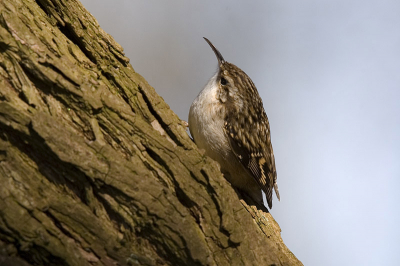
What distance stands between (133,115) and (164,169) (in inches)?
10.0

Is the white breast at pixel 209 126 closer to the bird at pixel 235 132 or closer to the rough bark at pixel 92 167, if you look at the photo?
the bird at pixel 235 132

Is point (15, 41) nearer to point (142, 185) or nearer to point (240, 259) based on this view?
A: point (142, 185)

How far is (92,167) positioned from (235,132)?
1196 millimetres

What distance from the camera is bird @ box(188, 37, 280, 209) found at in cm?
241

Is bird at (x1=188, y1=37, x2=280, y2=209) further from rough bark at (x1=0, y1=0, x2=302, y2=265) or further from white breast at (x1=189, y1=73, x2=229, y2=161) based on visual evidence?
rough bark at (x1=0, y1=0, x2=302, y2=265)

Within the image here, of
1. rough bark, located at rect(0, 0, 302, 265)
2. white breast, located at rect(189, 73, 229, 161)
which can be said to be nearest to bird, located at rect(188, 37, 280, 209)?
white breast, located at rect(189, 73, 229, 161)

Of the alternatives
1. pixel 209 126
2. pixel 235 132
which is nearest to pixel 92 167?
pixel 209 126

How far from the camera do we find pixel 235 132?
96.8 inches

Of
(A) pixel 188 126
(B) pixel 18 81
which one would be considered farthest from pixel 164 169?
(A) pixel 188 126

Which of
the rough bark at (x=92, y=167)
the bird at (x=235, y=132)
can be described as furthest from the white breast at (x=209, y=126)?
the rough bark at (x=92, y=167)

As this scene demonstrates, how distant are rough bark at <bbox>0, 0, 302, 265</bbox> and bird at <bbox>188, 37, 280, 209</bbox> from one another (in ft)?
1.98

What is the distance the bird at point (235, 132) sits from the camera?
7.92ft

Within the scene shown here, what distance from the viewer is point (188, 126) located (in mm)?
2547

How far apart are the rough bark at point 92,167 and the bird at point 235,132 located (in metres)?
0.60
